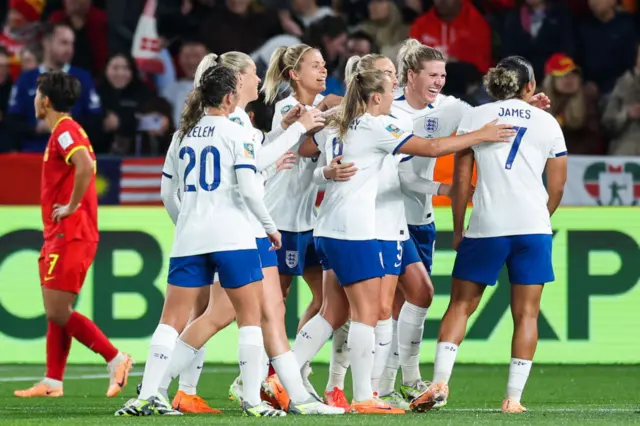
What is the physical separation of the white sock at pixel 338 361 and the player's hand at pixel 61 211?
2.04 meters

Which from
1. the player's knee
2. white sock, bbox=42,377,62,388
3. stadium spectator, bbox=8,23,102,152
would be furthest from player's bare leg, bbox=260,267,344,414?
stadium spectator, bbox=8,23,102,152

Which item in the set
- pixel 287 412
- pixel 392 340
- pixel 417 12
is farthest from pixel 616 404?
pixel 417 12

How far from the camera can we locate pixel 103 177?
13148 mm

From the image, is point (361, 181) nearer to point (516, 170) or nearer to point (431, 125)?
point (516, 170)

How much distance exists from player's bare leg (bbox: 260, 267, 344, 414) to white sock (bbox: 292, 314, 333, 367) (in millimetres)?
421

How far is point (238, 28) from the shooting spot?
15516 millimetres

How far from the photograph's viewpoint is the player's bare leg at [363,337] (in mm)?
8023

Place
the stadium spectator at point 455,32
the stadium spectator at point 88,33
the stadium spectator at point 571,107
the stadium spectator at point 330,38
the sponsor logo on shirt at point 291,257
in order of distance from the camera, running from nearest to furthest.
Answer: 1. the sponsor logo on shirt at point 291,257
2. the stadium spectator at point 571,107
3. the stadium spectator at point 330,38
4. the stadium spectator at point 455,32
5. the stadium spectator at point 88,33

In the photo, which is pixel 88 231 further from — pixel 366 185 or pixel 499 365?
pixel 499 365

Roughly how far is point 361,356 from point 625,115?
24.4ft

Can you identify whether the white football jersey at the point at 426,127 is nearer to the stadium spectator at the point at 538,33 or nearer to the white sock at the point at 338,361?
the white sock at the point at 338,361

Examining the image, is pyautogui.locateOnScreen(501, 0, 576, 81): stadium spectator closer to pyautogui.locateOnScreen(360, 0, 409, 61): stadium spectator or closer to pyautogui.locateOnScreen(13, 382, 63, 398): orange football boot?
pyautogui.locateOnScreen(360, 0, 409, 61): stadium spectator

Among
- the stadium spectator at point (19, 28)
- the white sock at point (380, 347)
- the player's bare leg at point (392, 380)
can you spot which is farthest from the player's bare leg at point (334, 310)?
the stadium spectator at point (19, 28)

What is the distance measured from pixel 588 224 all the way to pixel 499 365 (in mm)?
1431
